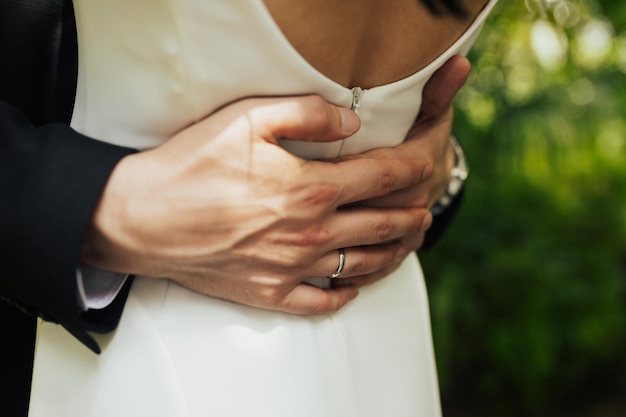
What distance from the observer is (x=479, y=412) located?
9.46 ft

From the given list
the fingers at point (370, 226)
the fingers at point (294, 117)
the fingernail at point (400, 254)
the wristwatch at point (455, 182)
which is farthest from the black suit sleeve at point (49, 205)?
the wristwatch at point (455, 182)

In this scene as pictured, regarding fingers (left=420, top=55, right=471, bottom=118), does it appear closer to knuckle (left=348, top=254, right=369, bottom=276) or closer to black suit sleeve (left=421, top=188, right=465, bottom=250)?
knuckle (left=348, top=254, right=369, bottom=276)

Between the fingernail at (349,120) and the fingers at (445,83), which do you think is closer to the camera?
the fingernail at (349,120)

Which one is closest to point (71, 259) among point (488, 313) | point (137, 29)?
point (137, 29)

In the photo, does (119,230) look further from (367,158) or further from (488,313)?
(488,313)

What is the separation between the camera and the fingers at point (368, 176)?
82 cm

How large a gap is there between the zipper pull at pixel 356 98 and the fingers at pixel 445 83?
154 millimetres

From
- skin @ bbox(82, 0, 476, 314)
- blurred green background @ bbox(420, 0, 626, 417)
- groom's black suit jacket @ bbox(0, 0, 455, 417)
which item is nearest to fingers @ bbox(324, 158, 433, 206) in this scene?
skin @ bbox(82, 0, 476, 314)

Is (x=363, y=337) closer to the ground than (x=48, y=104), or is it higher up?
closer to the ground

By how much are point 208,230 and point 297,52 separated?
216mm

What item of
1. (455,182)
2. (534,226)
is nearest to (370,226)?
(455,182)

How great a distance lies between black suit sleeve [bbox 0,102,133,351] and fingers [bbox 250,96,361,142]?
163mm

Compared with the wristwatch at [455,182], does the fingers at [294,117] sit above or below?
above

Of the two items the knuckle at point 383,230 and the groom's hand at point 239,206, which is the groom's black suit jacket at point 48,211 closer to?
the groom's hand at point 239,206
